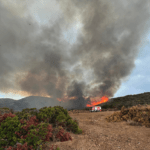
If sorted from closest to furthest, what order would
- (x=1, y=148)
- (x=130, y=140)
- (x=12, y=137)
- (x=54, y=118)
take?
(x=1, y=148) < (x=12, y=137) < (x=130, y=140) < (x=54, y=118)

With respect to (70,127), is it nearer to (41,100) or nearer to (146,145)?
(146,145)

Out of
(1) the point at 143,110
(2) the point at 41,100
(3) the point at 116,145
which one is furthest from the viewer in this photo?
(2) the point at 41,100

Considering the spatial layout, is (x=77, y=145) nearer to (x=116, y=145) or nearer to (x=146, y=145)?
(x=116, y=145)

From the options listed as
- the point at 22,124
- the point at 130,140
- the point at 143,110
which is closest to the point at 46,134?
the point at 22,124

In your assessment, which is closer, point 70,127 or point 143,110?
point 70,127

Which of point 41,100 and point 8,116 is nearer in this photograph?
point 8,116

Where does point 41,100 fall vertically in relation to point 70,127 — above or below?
above

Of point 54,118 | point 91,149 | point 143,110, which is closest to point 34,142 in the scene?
point 91,149

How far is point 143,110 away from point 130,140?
18.1 ft

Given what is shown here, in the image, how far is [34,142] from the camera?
4.15 metres

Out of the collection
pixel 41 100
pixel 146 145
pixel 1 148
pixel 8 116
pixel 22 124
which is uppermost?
pixel 41 100

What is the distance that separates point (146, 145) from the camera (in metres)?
5.12

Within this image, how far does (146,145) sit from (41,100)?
3462 inches

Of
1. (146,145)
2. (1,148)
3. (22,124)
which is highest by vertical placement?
(22,124)
